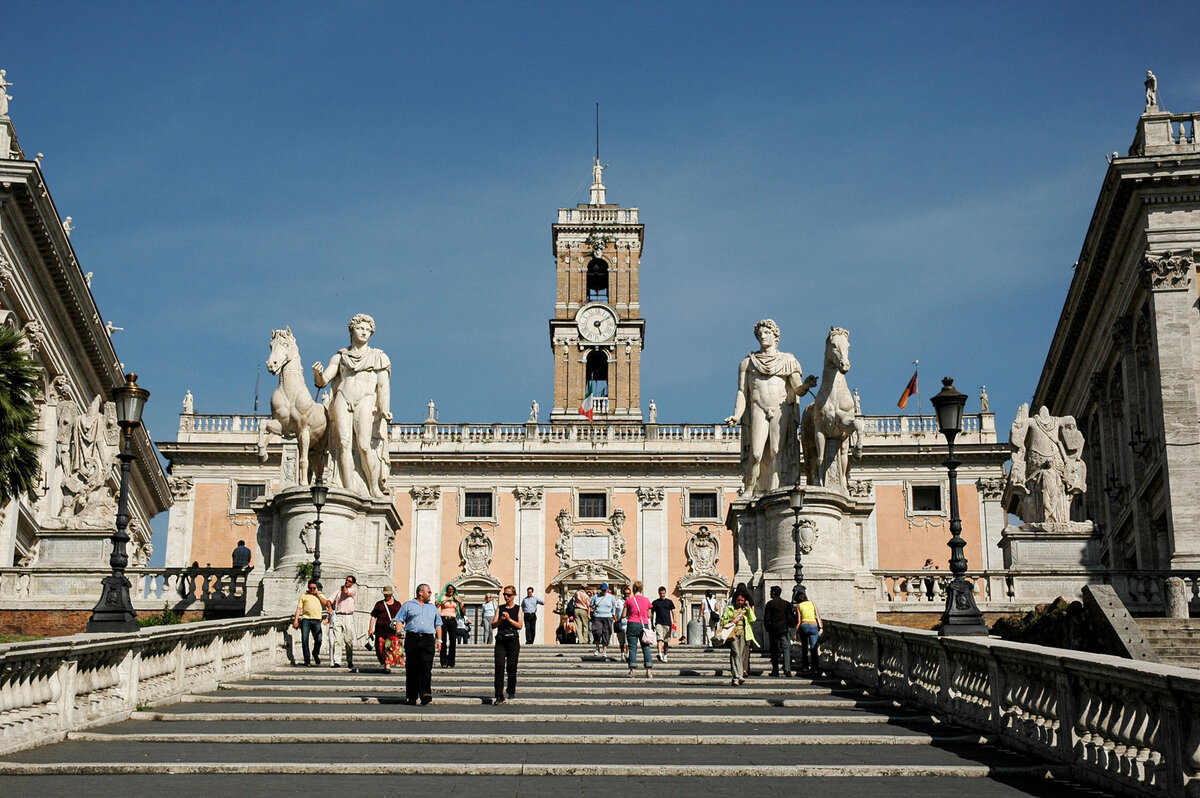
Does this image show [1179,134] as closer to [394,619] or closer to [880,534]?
[394,619]

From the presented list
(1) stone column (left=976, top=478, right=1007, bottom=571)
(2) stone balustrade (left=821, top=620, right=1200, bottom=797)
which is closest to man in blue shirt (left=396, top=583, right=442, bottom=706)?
(2) stone balustrade (left=821, top=620, right=1200, bottom=797)

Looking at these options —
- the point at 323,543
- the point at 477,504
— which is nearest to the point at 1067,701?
the point at 323,543

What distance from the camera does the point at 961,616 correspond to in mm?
15531

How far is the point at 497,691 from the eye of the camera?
50.9 feet

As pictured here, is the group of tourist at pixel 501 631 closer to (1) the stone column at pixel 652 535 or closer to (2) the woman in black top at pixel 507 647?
(2) the woman in black top at pixel 507 647

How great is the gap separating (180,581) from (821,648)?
11730mm

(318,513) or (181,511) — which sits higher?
(181,511)

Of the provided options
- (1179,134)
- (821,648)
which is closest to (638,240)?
(1179,134)

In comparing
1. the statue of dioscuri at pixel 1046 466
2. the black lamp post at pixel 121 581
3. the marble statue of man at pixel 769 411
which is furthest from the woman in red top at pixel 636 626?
the statue of dioscuri at pixel 1046 466

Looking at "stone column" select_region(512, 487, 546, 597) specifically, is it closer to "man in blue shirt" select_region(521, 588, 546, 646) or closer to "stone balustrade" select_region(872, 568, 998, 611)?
"man in blue shirt" select_region(521, 588, 546, 646)

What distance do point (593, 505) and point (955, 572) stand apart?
1832 inches

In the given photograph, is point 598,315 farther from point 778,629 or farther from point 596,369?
point 778,629

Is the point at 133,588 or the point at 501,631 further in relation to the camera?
the point at 133,588

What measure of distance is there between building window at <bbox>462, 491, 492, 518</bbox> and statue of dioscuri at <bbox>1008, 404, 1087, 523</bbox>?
122ft
